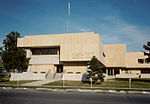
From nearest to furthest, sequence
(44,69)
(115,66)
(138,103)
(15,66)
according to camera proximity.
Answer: (138,103), (15,66), (44,69), (115,66)

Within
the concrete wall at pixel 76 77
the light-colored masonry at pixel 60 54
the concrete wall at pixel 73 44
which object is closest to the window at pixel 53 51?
the light-colored masonry at pixel 60 54

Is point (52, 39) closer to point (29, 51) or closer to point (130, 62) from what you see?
point (29, 51)

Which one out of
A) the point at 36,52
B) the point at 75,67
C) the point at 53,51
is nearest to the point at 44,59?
the point at 53,51

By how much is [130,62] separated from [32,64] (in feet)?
118

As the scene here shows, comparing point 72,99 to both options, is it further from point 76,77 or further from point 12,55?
point 12,55

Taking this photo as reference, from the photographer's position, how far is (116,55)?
168 feet

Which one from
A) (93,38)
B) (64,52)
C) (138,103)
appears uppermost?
(93,38)

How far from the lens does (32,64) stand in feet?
125

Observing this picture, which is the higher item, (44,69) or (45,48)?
(45,48)

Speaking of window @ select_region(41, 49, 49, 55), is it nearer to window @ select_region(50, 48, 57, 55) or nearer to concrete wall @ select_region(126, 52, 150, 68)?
window @ select_region(50, 48, 57, 55)

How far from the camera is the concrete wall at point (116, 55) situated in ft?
166

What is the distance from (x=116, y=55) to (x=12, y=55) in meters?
35.7

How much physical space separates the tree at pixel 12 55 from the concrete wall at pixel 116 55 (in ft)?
101

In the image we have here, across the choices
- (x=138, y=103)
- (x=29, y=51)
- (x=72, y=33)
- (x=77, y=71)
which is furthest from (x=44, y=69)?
(x=138, y=103)
